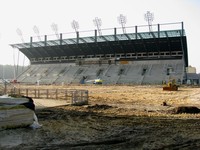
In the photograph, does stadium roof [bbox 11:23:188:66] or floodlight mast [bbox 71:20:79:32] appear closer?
stadium roof [bbox 11:23:188:66]

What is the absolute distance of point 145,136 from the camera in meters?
10.2

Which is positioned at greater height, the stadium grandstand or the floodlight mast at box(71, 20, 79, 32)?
the floodlight mast at box(71, 20, 79, 32)

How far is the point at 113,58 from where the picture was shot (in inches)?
3115

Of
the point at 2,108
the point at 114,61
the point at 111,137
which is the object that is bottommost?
the point at 111,137

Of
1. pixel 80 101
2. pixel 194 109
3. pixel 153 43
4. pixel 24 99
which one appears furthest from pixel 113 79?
pixel 24 99

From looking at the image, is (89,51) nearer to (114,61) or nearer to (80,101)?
(114,61)

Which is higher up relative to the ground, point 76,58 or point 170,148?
point 76,58

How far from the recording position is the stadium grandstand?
68.5m

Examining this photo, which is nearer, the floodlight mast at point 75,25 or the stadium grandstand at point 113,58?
the stadium grandstand at point 113,58

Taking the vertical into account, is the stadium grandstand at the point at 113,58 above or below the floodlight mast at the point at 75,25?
below

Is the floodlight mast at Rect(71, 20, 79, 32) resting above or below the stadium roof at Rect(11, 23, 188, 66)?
above

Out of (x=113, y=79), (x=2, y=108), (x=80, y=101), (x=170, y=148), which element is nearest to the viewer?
(x=170, y=148)

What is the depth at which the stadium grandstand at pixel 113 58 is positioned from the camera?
68500mm

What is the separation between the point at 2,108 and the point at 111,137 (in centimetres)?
440
